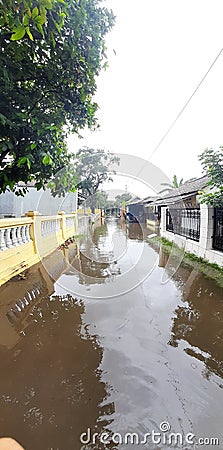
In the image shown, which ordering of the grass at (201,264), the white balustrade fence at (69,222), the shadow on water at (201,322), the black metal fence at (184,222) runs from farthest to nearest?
the white balustrade fence at (69,222)
the black metal fence at (184,222)
the grass at (201,264)
the shadow on water at (201,322)

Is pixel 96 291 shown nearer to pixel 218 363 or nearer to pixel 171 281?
pixel 171 281

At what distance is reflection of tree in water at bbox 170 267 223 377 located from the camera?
2.48 m

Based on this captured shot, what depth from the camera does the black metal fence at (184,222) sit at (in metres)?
7.77

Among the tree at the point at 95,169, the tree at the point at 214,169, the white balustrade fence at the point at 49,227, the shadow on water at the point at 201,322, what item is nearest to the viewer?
the shadow on water at the point at 201,322

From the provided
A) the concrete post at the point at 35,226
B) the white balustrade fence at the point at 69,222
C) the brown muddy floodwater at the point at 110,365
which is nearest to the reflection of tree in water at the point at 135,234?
the white balustrade fence at the point at 69,222

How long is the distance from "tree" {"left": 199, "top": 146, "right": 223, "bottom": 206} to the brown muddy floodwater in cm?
200

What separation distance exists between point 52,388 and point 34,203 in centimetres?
1085

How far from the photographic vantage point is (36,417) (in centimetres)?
172

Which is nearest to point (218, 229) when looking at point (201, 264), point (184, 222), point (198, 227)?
point (201, 264)

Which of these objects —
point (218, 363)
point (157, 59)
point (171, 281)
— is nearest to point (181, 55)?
point (157, 59)

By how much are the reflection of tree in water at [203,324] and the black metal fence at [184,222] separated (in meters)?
3.23

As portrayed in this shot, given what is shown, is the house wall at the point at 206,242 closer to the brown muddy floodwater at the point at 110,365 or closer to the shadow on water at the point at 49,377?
the brown muddy floodwater at the point at 110,365
